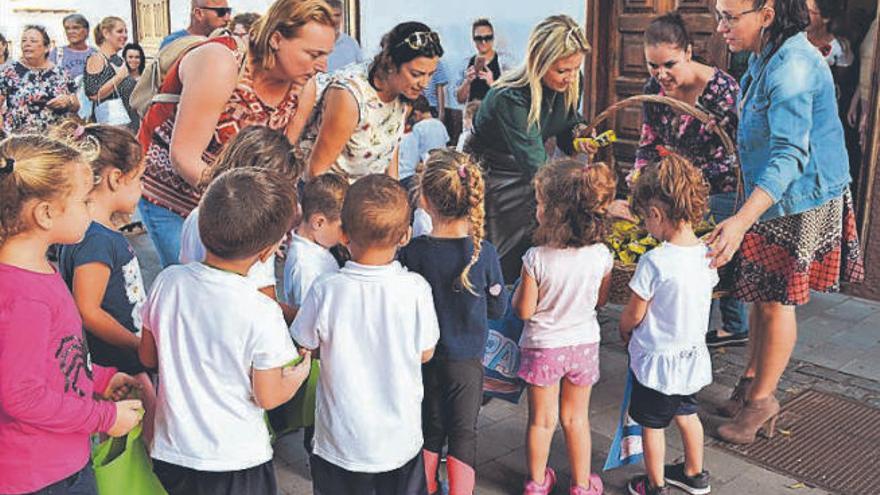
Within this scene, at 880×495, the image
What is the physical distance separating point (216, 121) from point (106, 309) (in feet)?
2.67

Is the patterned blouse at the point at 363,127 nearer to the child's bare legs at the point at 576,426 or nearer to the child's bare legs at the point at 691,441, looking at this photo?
the child's bare legs at the point at 576,426

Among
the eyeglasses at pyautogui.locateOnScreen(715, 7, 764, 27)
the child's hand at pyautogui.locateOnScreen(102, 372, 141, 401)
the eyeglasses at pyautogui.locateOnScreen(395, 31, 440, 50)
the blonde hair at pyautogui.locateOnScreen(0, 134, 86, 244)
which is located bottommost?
the child's hand at pyautogui.locateOnScreen(102, 372, 141, 401)

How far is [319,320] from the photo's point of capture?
2.56 metres

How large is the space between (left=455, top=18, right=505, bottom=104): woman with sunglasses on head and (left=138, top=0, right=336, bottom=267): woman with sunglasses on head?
4.89m

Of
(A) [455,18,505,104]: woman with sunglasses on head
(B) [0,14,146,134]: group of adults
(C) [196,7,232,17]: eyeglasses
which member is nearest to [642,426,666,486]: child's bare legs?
(C) [196,7,232,17]: eyeglasses

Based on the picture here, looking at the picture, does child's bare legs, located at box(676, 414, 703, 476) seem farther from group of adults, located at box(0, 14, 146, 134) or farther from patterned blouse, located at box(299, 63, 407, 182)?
group of adults, located at box(0, 14, 146, 134)

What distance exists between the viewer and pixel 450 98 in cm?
906

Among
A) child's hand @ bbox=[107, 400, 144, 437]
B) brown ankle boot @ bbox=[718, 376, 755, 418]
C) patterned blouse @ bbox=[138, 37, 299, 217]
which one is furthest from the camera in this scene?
brown ankle boot @ bbox=[718, 376, 755, 418]

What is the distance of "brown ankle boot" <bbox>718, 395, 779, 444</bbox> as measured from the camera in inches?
153

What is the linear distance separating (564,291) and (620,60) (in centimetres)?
447

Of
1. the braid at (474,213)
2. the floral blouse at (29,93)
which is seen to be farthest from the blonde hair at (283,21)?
the floral blouse at (29,93)

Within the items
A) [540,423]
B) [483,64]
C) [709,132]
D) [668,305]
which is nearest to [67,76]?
[483,64]

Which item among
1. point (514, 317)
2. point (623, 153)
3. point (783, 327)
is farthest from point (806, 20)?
point (623, 153)

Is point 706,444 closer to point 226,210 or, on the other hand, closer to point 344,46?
point 226,210
